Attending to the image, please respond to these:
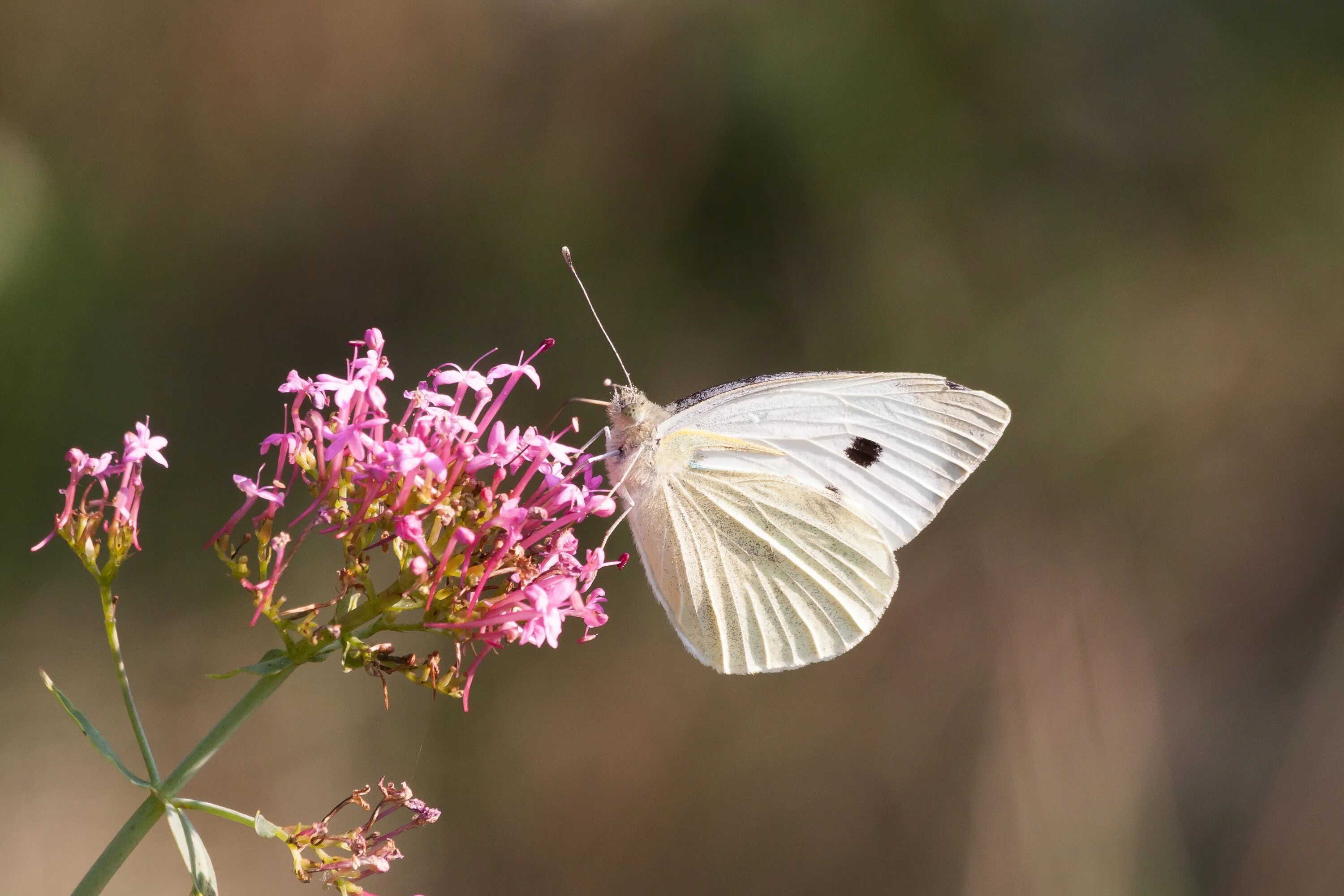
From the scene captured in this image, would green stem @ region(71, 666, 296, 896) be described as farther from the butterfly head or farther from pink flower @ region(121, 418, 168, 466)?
the butterfly head

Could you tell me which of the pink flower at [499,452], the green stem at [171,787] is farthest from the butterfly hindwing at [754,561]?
the green stem at [171,787]

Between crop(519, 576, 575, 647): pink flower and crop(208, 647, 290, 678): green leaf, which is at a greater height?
crop(519, 576, 575, 647): pink flower

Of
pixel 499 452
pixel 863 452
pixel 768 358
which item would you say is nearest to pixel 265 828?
pixel 499 452

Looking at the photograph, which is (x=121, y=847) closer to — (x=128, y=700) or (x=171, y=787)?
(x=171, y=787)

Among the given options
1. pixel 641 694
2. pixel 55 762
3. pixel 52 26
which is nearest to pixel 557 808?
pixel 641 694

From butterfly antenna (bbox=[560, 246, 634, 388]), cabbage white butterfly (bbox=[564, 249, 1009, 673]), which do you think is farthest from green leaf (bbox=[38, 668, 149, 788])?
cabbage white butterfly (bbox=[564, 249, 1009, 673])

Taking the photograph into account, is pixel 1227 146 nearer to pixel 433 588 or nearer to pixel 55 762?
pixel 433 588
